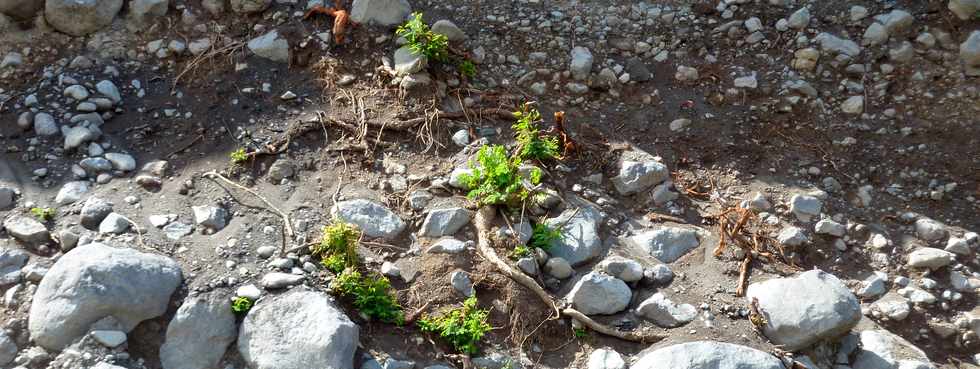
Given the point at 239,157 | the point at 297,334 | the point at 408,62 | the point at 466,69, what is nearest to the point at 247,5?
the point at 408,62

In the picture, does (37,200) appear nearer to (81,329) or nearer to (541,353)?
(81,329)

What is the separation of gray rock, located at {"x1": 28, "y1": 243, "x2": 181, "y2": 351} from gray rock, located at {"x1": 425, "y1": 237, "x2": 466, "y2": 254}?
107 centimetres

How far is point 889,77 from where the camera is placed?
481cm

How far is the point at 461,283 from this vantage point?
12.6 ft

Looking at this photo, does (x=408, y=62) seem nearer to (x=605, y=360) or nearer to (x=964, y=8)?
(x=605, y=360)

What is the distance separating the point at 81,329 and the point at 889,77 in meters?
4.08

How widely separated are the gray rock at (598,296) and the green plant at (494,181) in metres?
0.51

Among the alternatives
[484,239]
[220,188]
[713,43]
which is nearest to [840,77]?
[713,43]

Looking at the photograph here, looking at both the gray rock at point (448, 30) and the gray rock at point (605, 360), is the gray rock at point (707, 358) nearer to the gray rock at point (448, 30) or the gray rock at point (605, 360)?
the gray rock at point (605, 360)

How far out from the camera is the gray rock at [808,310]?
3.71 meters

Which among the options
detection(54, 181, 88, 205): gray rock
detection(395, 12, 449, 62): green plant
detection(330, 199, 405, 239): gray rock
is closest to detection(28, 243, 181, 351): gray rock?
detection(54, 181, 88, 205): gray rock

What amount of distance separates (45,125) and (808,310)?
3689mm

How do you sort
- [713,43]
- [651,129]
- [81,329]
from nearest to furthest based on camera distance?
[81,329]
[651,129]
[713,43]

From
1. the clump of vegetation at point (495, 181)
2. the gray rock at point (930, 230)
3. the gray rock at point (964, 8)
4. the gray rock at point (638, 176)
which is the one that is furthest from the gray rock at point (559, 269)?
the gray rock at point (964, 8)
